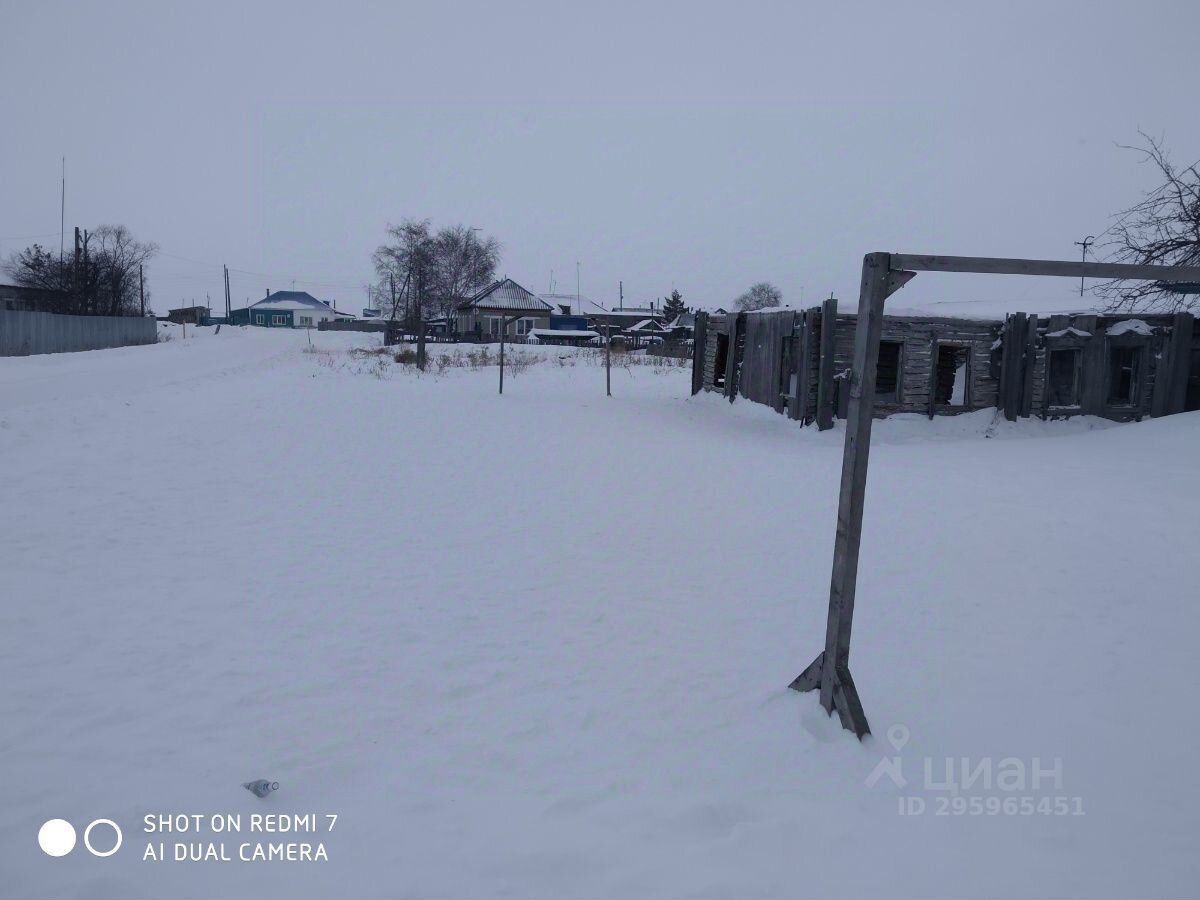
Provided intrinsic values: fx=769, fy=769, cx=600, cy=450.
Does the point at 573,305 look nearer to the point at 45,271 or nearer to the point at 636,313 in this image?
the point at 636,313

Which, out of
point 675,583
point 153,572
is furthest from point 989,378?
point 153,572

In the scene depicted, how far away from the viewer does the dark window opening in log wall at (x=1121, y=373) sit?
15703 mm

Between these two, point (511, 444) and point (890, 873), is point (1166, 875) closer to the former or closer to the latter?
point (890, 873)

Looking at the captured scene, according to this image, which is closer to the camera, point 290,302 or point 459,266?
point 459,266

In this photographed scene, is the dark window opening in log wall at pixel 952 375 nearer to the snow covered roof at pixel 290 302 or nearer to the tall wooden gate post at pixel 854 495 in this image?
the tall wooden gate post at pixel 854 495

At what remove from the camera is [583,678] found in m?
4.86

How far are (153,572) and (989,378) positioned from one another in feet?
51.2

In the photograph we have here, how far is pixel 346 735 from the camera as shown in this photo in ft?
13.4

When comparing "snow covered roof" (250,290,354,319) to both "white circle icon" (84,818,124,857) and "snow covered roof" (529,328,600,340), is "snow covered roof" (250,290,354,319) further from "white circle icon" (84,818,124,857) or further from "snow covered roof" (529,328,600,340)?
"white circle icon" (84,818,124,857)

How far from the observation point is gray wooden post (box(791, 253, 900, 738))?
4.21m

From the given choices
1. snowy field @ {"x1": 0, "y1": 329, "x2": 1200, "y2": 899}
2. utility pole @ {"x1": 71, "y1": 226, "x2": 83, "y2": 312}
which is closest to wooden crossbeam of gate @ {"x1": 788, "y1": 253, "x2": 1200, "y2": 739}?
snowy field @ {"x1": 0, "y1": 329, "x2": 1200, "y2": 899}

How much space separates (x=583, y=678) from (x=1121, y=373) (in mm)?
16467

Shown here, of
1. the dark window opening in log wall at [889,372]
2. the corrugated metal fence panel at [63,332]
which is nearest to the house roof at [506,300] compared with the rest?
the corrugated metal fence panel at [63,332]

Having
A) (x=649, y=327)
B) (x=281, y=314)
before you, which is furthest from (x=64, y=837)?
(x=281, y=314)
